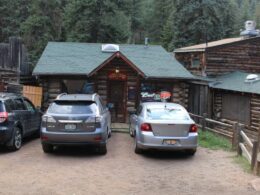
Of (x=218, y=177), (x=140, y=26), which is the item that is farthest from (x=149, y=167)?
(x=140, y=26)

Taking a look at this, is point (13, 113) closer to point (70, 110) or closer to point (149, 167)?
point (70, 110)

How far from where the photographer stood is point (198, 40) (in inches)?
1841

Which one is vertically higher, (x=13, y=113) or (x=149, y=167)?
(x=13, y=113)

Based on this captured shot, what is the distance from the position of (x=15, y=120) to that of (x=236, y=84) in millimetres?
14220

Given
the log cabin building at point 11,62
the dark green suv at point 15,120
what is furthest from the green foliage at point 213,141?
the log cabin building at point 11,62

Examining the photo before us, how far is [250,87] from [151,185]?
14.2 meters

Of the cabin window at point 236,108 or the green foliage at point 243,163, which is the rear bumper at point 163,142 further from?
the cabin window at point 236,108

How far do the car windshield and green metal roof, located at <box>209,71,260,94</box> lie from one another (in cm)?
905

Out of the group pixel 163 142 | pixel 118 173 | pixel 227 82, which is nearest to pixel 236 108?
pixel 227 82

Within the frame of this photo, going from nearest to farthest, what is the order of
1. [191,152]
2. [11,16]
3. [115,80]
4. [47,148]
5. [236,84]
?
[47,148], [191,152], [115,80], [236,84], [11,16]

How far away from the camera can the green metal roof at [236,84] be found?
21375 mm

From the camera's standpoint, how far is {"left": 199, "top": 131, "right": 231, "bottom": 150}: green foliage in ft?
48.1

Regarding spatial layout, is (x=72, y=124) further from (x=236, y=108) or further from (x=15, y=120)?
(x=236, y=108)

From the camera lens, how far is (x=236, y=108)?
2331 cm
